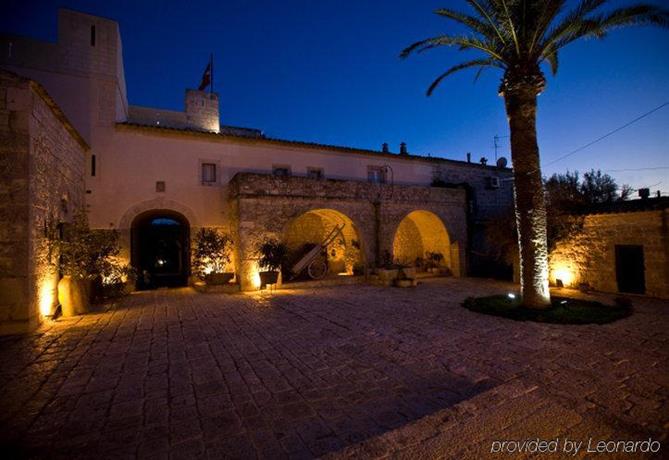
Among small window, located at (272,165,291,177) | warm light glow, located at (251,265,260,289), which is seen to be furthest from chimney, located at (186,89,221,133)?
warm light glow, located at (251,265,260,289)

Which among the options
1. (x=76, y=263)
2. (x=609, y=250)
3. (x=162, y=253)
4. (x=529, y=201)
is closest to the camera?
(x=529, y=201)

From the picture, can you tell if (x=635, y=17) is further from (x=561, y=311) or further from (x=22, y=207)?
(x=22, y=207)

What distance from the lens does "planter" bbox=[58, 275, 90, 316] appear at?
802 cm

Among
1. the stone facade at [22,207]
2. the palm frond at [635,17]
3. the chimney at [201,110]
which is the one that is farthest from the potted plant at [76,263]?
the palm frond at [635,17]

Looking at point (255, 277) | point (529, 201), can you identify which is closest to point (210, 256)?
point (255, 277)

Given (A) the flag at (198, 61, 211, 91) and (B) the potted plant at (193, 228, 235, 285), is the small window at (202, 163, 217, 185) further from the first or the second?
Result: (A) the flag at (198, 61, 211, 91)

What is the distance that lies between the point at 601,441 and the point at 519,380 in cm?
110

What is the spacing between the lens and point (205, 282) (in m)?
12.2

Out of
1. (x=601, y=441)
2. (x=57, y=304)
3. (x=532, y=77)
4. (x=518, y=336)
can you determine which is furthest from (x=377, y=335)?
(x=57, y=304)

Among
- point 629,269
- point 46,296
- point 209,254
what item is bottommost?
point 629,269

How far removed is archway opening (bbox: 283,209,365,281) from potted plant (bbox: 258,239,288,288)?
167 cm

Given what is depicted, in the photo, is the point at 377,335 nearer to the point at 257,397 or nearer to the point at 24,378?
the point at 257,397

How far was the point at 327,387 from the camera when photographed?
3.76m

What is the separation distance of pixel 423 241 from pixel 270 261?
9568 mm
